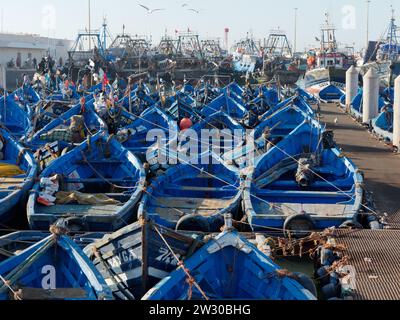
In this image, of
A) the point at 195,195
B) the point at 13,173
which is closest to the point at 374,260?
the point at 195,195

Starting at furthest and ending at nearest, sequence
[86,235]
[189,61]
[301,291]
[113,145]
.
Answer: [189,61] < [113,145] < [86,235] < [301,291]

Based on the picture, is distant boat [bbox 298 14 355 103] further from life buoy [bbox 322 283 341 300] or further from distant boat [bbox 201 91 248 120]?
life buoy [bbox 322 283 341 300]

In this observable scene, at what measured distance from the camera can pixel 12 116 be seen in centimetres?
2069

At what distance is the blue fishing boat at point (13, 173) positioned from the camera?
10.7 metres

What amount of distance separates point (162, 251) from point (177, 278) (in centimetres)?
59

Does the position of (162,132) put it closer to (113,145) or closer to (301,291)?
(113,145)

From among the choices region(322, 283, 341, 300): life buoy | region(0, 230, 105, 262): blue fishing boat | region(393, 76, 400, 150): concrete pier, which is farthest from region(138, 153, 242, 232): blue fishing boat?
region(393, 76, 400, 150): concrete pier

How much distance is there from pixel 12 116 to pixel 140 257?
49.6 feet

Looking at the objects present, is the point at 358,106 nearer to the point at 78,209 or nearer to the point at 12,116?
the point at 12,116

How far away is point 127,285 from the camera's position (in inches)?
275

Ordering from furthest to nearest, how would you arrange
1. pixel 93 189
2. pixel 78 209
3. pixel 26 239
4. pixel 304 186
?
pixel 93 189
pixel 304 186
pixel 78 209
pixel 26 239

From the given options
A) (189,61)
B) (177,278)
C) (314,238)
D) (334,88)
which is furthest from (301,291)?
(189,61)
